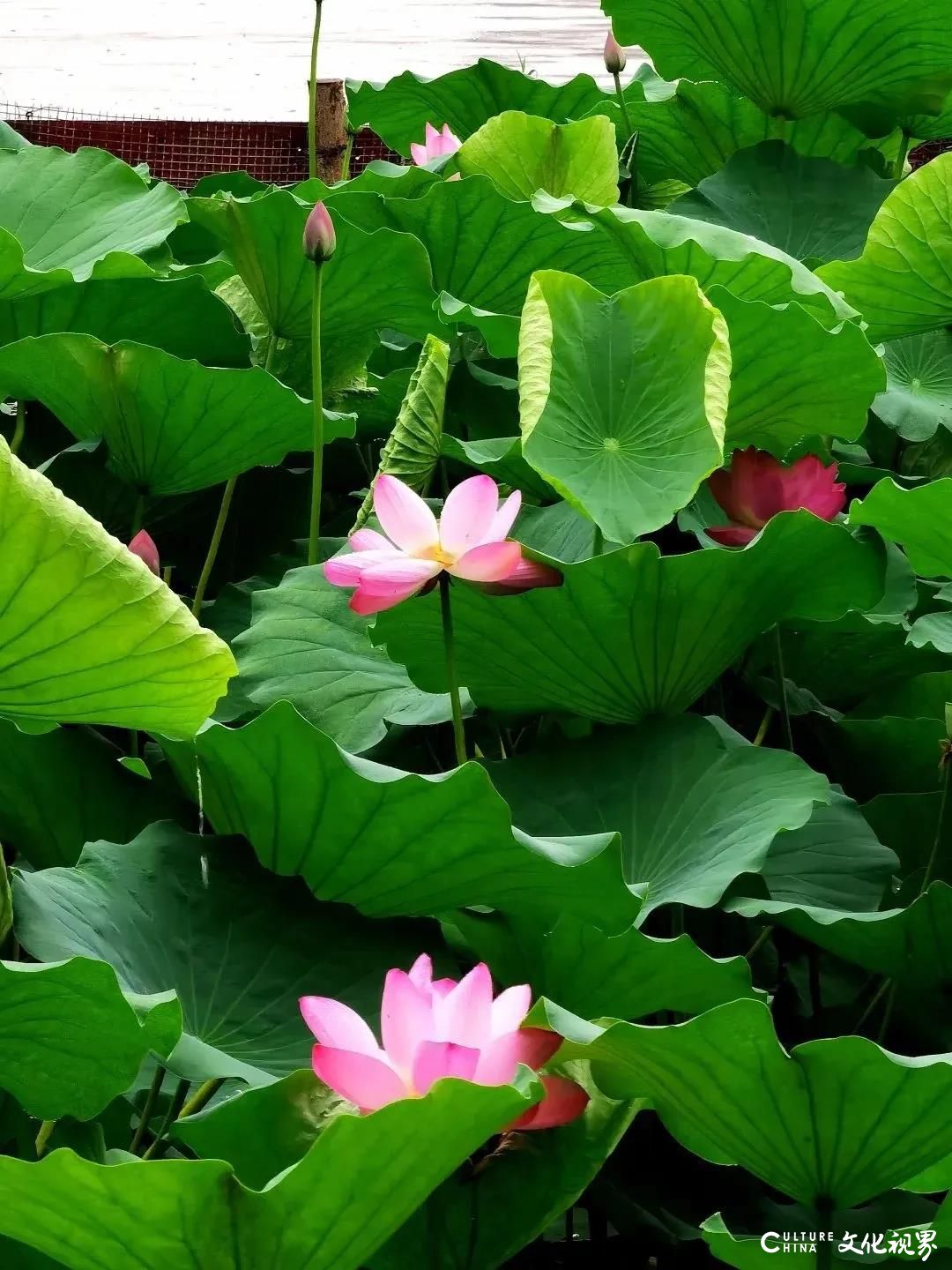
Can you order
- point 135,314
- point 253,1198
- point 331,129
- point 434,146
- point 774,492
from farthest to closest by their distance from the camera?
1. point 331,129
2. point 434,146
3. point 135,314
4. point 774,492
5. point 253,1198

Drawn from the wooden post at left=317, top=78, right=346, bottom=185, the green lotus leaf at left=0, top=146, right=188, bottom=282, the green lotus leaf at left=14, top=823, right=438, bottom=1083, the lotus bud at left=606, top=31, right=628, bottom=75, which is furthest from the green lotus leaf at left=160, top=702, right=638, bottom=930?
the wooden post at left=317, top=78, right=346, bottom=185

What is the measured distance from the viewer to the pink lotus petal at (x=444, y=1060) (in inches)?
17.9

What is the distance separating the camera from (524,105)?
1.39 meters

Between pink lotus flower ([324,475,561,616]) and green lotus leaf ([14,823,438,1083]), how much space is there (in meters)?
0.12

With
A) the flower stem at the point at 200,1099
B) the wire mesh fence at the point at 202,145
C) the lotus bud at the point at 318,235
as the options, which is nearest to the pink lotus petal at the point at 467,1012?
the flower stem at the point at 200,1099

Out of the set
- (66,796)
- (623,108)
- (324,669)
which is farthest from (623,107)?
(66,796)

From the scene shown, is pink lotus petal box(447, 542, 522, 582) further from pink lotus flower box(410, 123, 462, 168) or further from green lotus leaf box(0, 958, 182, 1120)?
pink lotus flower box(410, 123, 462, 168)

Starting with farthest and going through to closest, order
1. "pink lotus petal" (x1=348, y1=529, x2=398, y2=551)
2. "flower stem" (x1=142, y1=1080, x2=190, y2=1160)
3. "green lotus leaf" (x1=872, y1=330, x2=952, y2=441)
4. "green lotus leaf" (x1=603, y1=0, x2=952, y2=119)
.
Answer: "green lotus leaf" (x1=603, y1=0, x2=952, y2=119) < "green lotus leaf" (x1=872, y1=330, x2=952, y2=441) < "pink lotus petal" (x1=348, y1=529, x2=398, y2=551) < "flower stem" (x1=142, y1=1080, x2=190, y2=1160)

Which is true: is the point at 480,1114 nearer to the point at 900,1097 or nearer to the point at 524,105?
the point at 900,1097

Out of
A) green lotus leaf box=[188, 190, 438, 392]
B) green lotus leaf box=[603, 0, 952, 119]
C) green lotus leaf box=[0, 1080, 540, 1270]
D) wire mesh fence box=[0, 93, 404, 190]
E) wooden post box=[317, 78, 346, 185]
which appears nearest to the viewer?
green lotus leaf box=[0, 1080, 540, 1270]

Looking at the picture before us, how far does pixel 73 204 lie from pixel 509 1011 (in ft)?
2.37

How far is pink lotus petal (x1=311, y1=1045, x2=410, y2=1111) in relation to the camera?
0.46 metres

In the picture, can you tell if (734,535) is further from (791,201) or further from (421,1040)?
(791,201)

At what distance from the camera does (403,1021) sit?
0.47 metres
